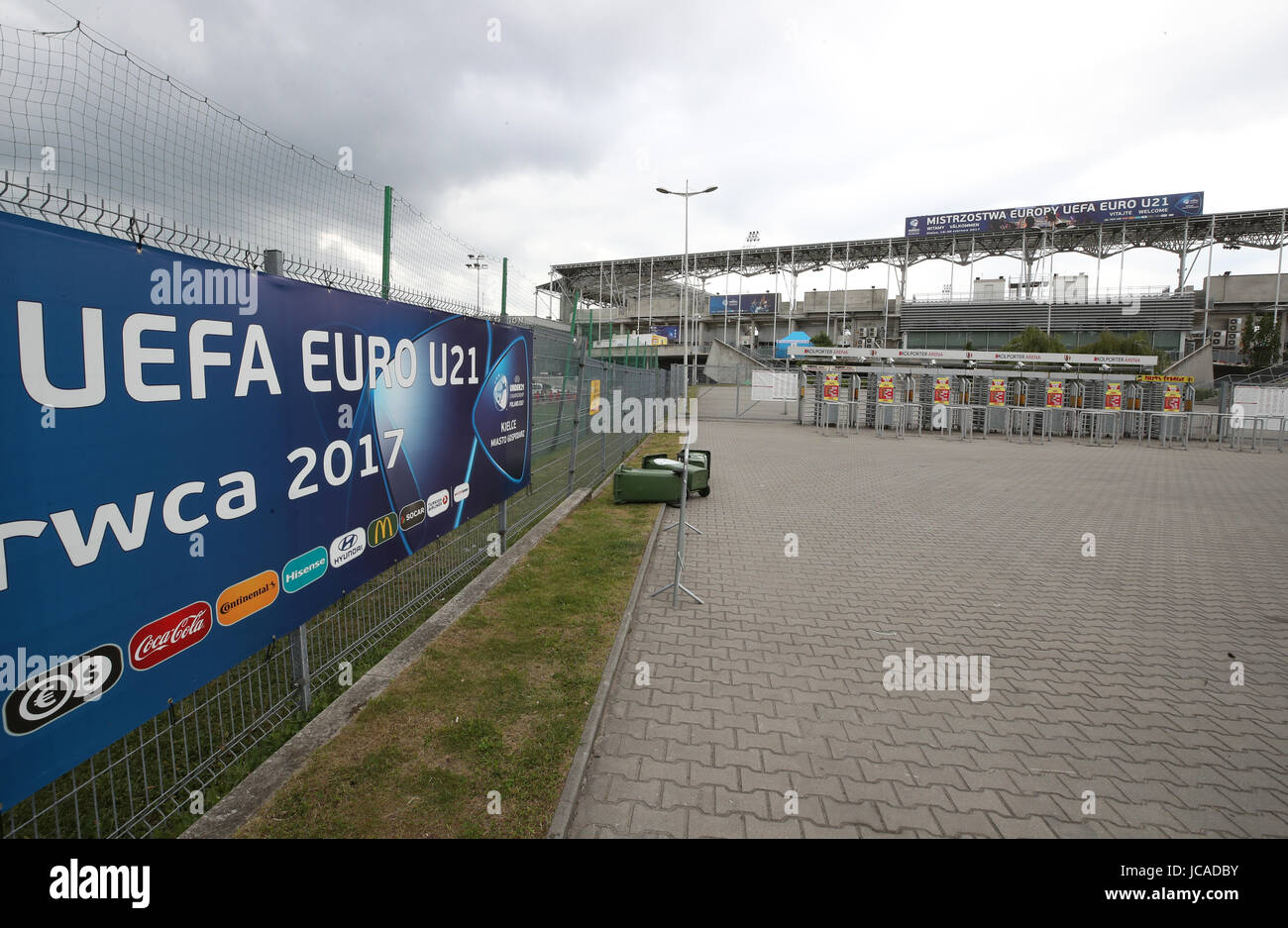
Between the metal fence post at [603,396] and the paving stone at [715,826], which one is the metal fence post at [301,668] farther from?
the metal fence post at [603,396]

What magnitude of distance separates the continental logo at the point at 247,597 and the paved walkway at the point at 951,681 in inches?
72.4

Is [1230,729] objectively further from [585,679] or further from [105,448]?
[105,448]

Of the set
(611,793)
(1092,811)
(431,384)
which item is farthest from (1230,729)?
(431,384)

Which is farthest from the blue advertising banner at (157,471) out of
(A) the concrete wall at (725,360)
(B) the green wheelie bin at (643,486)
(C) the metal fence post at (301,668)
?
(A) the concrete wall at (725,360)

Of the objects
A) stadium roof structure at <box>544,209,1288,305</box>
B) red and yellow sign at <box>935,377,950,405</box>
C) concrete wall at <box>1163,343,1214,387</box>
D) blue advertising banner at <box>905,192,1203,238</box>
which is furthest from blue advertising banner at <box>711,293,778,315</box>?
red and yellow sign at <box>935,377,950,405</box>

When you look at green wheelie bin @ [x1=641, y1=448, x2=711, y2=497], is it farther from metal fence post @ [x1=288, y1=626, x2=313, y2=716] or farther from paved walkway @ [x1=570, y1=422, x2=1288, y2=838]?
metal fence post @ [x1=288, y1=626, x2=313, y2=716]

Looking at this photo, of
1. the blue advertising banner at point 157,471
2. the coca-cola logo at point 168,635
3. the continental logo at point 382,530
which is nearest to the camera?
the blue advertising banner at point 157,471

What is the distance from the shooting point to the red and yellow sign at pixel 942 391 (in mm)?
25172

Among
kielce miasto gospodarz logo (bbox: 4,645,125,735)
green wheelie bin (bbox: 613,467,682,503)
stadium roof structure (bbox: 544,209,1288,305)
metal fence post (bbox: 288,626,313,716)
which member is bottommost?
metal fence post (bbox: 288,626,313,716)

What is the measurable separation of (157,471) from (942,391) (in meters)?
26.9

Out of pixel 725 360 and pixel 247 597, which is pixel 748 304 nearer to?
pixel 725 360

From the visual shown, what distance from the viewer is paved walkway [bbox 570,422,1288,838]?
3098mm

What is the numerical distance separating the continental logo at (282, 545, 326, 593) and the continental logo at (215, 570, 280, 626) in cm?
10

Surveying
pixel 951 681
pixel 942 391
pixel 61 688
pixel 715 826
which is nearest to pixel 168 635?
pixel 61 688
